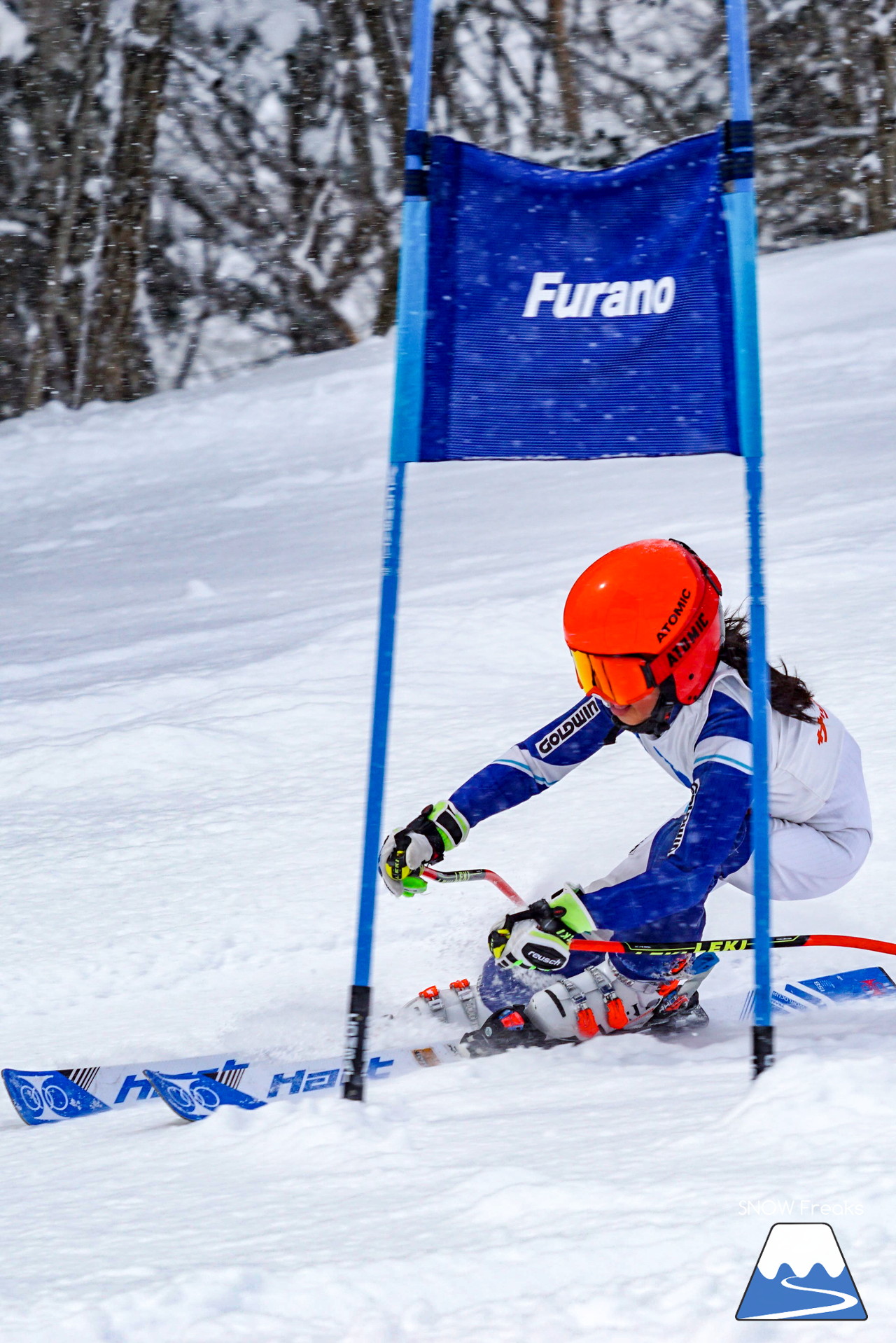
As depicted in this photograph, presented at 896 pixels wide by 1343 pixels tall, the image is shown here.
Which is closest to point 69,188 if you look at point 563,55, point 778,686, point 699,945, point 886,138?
point 563,55

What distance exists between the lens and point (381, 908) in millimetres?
3930

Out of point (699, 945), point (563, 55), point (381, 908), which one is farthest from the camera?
point (563, 55)

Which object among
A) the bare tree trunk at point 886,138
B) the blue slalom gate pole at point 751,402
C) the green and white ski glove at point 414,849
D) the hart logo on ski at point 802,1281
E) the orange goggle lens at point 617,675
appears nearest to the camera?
the hart logo on ski at point 802,1281

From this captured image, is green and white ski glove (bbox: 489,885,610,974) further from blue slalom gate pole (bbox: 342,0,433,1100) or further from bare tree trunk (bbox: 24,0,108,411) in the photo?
bare tree trunk (bbox: 24,0,108,411)

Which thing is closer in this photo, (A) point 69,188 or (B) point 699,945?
(B) point 699,945

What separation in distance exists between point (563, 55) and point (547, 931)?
53.3ft

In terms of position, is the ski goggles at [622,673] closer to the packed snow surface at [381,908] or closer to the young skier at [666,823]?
the young skier at [666,823]

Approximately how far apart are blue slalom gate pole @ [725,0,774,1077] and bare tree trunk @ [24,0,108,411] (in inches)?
597

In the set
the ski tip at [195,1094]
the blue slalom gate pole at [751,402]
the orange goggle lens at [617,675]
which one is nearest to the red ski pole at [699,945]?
the blue slalom gate pole at [751,402]

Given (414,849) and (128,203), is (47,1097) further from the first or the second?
(128,203)

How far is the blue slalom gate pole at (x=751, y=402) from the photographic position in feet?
7.47

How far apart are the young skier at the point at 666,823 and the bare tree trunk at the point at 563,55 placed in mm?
15065

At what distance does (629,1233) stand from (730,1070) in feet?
2.65

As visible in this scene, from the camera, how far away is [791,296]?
10945mm
